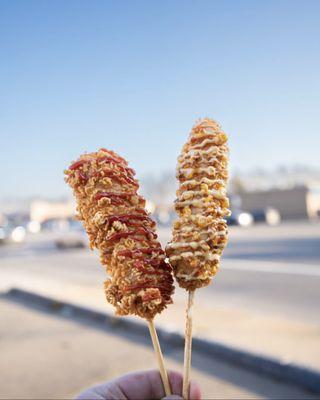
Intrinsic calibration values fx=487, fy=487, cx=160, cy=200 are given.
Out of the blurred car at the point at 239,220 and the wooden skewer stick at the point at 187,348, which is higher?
the wooden skewer stick at the point at 187,348

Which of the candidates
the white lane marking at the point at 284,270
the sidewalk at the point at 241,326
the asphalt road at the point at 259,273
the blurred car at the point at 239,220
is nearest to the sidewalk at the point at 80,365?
the sidewalk at the point at 241,326

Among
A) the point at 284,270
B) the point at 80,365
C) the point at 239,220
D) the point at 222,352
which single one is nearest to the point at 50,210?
the point at 239,220

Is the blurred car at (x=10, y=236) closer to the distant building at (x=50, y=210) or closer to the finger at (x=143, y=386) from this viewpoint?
the finger at (x=143, y=386)

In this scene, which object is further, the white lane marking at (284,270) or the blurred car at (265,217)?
the blurred car at (265,217)

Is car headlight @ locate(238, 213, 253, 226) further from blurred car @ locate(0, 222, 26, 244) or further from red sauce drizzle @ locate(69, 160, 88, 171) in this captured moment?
red sauce drizzle @ locate(69, 160, 88, 171)

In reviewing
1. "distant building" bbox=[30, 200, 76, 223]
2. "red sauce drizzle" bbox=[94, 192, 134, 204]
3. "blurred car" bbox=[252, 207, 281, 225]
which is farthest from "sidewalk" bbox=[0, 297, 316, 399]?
"distant building" bbox=[30, 200, 76, 223]

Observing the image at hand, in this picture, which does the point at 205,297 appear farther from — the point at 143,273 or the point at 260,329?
the point at 143,273
